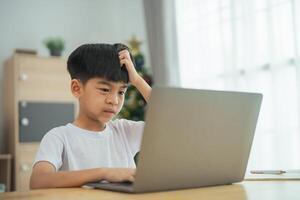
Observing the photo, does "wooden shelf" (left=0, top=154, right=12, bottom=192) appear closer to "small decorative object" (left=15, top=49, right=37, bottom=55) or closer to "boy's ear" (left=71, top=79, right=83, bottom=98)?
"small decorative object" (left=15, top=49, right=37, bottom=55)

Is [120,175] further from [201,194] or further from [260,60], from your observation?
[260,60]

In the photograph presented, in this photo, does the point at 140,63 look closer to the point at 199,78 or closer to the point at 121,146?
the point at 199,78

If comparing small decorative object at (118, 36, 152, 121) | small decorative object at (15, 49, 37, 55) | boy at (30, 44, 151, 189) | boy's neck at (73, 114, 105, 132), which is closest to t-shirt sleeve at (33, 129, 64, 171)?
boy at (30, 44, 151, 189)

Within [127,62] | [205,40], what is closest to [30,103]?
[205,40]

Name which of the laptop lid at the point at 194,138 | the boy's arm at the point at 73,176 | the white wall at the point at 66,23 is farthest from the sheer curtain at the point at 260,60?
the boy's arm at the point at 73,176

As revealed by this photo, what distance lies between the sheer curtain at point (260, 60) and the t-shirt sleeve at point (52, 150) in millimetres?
1756

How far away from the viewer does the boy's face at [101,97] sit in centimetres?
126

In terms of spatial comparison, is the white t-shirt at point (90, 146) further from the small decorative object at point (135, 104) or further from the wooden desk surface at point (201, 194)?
the small decorative object at point (135, 104)

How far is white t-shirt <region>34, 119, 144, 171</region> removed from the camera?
120cm

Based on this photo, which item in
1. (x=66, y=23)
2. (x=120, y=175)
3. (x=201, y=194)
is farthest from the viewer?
(x=66, y=23)

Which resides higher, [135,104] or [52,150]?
[135,104]

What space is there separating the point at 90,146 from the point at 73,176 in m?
0.36

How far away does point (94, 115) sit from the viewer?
1.33 m

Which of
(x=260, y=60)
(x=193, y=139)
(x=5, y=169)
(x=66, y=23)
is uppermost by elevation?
(x=66, y=23)
